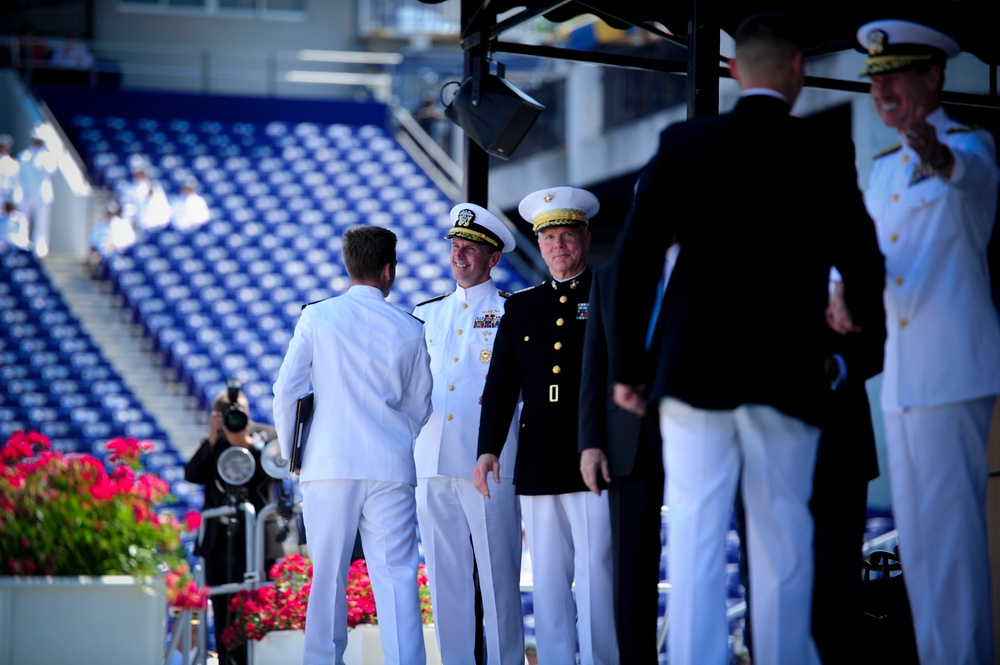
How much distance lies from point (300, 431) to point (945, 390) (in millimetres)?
2231

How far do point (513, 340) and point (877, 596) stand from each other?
1.55m

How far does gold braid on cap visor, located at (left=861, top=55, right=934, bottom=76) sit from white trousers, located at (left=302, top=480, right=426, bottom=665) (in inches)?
84.9

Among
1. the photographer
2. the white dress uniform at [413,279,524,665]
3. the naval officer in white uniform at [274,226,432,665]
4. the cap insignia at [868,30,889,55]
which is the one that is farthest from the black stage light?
the cap insignia at [868,30,889,55]

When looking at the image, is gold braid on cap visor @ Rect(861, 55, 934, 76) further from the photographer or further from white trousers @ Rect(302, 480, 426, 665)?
the photographer

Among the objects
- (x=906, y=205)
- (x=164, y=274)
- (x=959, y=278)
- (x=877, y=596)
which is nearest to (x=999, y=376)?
(x=959, y=278)

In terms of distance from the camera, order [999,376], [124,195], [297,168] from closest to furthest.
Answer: [999,376], [124,195], [297,168]

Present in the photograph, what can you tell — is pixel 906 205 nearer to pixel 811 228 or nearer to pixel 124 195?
pixel 811 228

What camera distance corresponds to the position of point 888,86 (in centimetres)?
332

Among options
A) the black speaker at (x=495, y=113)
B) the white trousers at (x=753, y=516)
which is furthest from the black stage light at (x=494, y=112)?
the white trousers at (x=753, y=516)

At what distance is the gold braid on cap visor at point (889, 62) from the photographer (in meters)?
3.28

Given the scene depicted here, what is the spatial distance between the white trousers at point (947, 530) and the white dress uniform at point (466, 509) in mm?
1796

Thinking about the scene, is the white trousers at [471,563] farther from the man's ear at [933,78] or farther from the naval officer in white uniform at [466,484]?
the man's ear at [933,78]

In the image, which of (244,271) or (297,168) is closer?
(244,271)

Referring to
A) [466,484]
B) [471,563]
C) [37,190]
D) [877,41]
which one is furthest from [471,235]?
[37,190]
